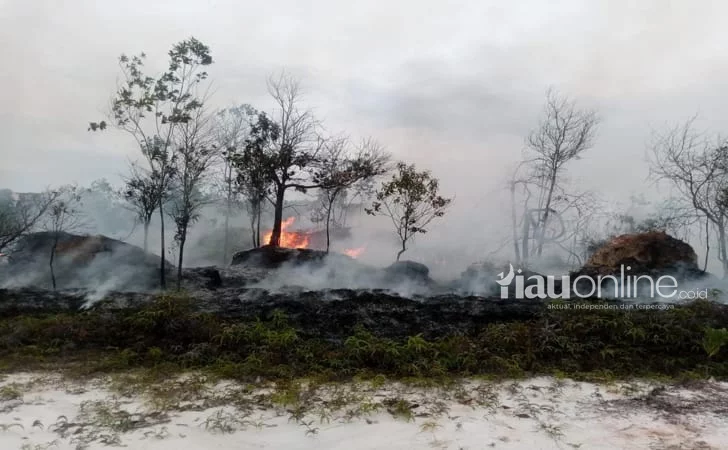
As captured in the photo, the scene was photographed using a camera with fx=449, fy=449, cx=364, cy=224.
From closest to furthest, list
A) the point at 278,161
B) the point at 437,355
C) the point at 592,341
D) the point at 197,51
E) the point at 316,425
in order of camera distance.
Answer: the point at 316,425 → the point at 437,355 → the point at 592,341 → the point at 197,51 → the point at 278,161

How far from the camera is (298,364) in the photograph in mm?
5305

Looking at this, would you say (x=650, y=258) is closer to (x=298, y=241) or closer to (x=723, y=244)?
(x=723, y=244)

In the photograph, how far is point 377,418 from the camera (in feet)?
12.9

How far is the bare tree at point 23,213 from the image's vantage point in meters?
10.1

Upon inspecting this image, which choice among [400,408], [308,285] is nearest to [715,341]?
[400,408]

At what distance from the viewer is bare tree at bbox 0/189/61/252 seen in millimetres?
10109

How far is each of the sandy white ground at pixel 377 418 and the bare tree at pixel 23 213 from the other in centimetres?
697

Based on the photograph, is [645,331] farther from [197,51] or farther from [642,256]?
[197,51]

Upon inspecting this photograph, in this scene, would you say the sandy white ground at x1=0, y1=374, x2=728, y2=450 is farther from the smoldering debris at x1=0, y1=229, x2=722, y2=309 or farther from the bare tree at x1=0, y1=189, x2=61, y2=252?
the bare tree at x1=0, y1=189, x2=61, y2=252

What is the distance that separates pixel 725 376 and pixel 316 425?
478 cm

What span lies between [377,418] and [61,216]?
447 inches

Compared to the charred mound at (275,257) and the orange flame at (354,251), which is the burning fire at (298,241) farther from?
the charred mound at (275,257)

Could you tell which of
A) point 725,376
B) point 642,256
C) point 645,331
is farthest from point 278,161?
point 725,376

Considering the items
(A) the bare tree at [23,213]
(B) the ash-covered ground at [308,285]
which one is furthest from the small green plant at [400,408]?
(A) the bare tree at [23,213]
